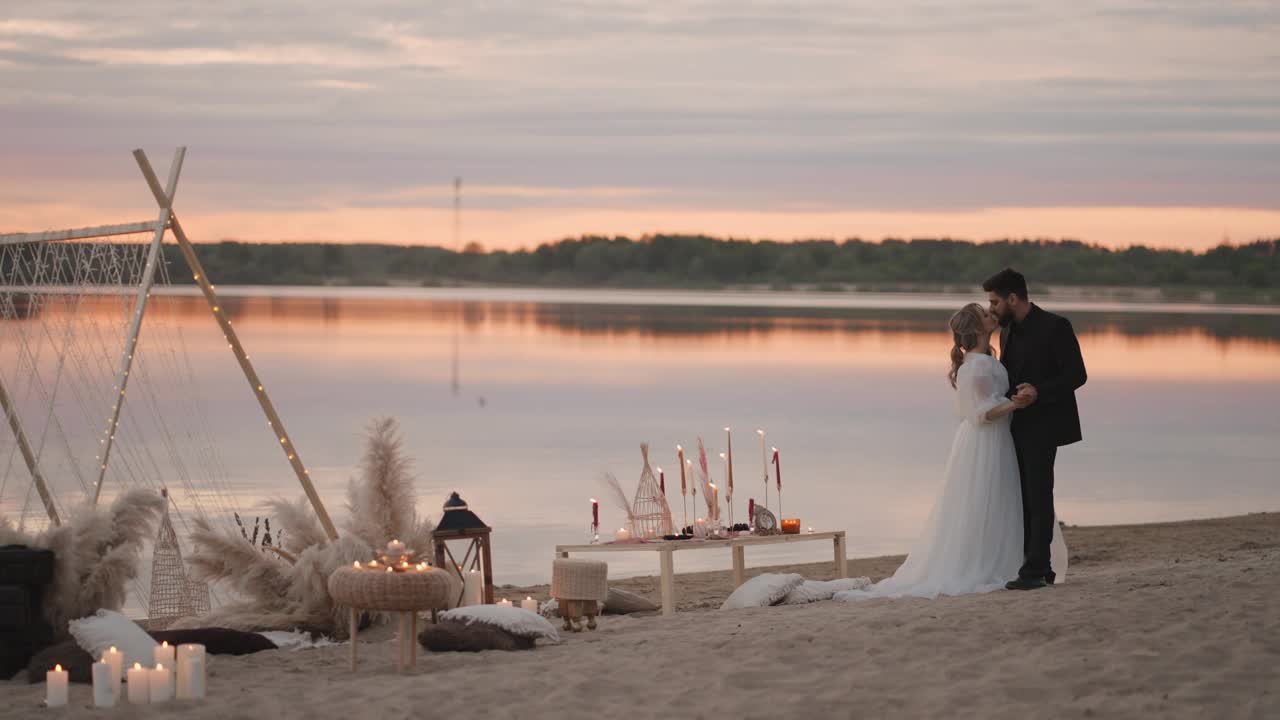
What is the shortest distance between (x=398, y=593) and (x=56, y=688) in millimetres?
1738

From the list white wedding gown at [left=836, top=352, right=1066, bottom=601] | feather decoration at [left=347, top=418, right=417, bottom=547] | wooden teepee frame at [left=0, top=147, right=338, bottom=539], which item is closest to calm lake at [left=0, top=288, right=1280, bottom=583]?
feather decoration at [left=347, top=418, right=417, bottom=547]

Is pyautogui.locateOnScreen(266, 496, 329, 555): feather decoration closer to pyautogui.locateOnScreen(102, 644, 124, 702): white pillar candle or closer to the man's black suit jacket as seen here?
pyautogui.locateOnScreen(102, 644, 124, 702): white pillar candle

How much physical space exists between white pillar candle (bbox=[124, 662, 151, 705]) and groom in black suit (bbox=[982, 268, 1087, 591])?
509 centimetres

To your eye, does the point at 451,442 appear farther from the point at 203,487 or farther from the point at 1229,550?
the point at 1229,550

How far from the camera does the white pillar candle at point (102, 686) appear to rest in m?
7.39

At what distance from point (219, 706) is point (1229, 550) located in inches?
343

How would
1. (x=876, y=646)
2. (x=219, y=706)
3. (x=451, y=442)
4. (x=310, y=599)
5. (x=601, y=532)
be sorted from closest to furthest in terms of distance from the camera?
(x=219, y=706) → (x=876, y=646) → (x=310, y=599) → (x=601, y=532) → (x=451, y=442)

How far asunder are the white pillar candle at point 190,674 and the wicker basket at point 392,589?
0.96 metres

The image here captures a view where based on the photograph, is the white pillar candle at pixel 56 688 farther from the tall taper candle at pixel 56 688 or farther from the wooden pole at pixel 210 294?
the wooden pole at pixel 210 294

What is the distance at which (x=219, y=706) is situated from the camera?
737cm

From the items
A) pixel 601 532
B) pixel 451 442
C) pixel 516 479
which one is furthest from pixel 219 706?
pixel 451 442

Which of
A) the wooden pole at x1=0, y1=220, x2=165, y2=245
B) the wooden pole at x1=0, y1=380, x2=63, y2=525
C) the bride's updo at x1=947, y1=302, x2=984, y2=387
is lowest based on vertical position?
the wooden pole at x1=0, y1=380, x2=63, y2=525

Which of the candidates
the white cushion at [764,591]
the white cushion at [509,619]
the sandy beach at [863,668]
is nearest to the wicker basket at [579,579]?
the sandy beach at [863,668]

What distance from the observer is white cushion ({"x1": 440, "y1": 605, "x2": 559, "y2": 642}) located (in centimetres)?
898
